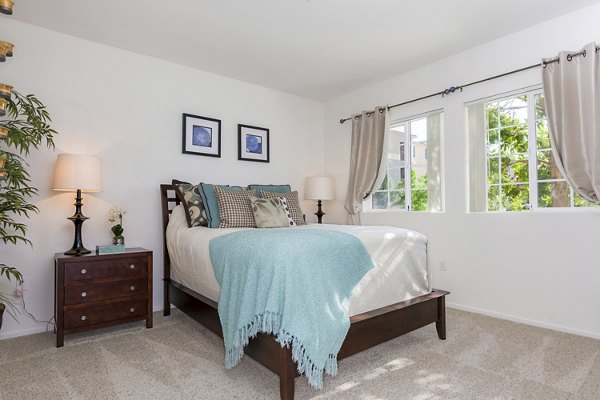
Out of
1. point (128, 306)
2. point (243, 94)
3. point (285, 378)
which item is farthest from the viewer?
point (243, 94)

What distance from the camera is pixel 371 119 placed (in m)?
4.17

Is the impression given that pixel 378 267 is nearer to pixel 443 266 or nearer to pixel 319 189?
pixel 443 266

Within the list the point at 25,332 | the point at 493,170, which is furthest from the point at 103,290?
the point at 493,170

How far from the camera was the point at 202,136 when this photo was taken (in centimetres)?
377

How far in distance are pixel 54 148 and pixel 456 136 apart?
3.70 m

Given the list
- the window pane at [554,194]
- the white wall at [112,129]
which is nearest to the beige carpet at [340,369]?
the white wall at [112,129]

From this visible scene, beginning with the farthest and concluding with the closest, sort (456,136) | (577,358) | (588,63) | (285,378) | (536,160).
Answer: (456,136), (536,160), (588,63), (577,358), (285,378)

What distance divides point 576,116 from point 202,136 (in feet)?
11.2

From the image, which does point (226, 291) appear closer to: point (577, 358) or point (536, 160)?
point (577, 358)

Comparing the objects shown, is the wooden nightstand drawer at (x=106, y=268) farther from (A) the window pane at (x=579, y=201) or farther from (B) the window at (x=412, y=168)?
(A) the window pane at (x=579, y=201)

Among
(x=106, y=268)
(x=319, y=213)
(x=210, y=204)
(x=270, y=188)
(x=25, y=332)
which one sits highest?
(x=270, y=188)

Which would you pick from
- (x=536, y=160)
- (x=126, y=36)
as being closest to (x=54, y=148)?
(x=126, y=36)

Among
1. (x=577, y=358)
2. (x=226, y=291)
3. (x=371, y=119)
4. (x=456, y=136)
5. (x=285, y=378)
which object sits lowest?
(x=577, y=358)

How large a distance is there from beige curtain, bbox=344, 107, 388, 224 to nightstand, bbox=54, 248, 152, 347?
98.6 inches
